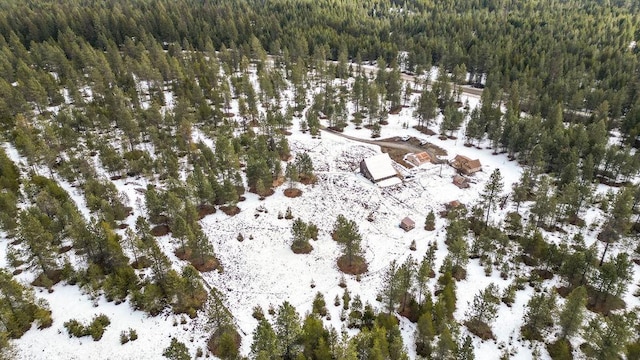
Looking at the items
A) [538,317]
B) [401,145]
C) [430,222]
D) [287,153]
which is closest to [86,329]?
[287,153]

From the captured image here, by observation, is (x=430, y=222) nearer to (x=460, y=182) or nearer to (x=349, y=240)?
(x=460, y=182)

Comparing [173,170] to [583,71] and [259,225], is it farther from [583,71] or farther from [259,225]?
[583,71]

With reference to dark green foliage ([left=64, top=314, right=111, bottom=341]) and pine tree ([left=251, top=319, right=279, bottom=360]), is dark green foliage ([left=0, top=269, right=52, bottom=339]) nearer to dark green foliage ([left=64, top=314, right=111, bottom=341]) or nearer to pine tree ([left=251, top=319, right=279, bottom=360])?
dark green foliage ([left=64, top=314, right=111, bottom=341])

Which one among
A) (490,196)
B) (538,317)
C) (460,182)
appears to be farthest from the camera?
(460,182)

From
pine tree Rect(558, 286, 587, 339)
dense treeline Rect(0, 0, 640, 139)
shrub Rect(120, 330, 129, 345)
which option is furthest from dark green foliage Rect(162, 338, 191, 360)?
dense treeline Rect(0, 0, 640, 139)

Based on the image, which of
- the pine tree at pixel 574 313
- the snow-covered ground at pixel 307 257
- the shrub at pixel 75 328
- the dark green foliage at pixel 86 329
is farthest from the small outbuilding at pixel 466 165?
Answer: the shrub at pixel 75 328

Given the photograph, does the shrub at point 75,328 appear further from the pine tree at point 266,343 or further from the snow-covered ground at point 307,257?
the pine tree at point 266,343

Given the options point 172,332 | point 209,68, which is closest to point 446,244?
point 172,332

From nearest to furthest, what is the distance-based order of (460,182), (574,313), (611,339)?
(611,339) < (574,313) < (460,182)
